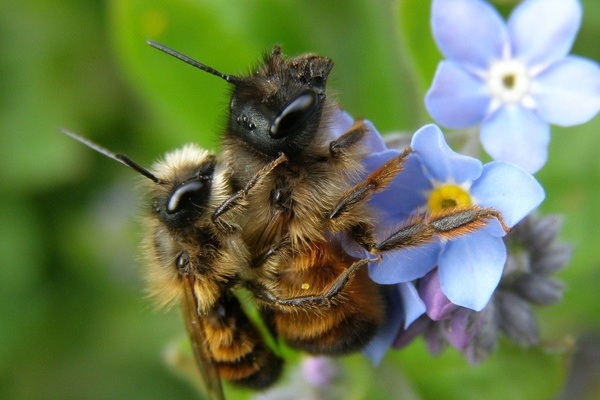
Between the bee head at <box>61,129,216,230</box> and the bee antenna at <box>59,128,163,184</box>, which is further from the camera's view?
the bee head at <box>61,129,216,230</box>

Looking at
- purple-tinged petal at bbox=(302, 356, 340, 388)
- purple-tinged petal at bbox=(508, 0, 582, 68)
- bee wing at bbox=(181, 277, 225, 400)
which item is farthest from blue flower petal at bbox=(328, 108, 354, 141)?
purple-tinged petal at bbox=(302, 356, 340, 388)

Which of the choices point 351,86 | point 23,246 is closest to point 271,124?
point 351,86

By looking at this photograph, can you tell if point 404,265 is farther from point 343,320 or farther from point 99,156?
point 99,156

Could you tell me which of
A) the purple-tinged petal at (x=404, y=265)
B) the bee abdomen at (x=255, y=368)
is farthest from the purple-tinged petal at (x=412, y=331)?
the bee abdomen at (x=255, y=368)

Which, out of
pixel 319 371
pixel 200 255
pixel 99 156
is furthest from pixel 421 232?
pixel 99 156

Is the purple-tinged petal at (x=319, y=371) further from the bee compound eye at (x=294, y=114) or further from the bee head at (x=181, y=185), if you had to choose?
the bee compound eye at (x=294, y=114)

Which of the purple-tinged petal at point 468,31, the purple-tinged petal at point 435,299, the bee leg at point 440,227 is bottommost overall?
the purple-tinged petal at point 435,299

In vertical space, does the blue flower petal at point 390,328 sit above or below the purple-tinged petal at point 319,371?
above

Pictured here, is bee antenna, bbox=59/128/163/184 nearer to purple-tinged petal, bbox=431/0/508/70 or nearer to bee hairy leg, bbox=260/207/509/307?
bee hairy leg, bbox=260/207/509/307
